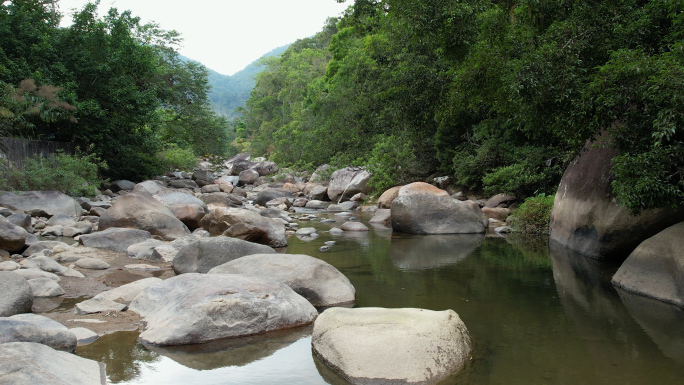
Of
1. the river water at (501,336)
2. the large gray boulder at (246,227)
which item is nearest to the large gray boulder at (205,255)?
the river water at (501,336)

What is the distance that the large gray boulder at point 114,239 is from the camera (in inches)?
375

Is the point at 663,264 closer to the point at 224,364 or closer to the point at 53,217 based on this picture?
the point at 224,364

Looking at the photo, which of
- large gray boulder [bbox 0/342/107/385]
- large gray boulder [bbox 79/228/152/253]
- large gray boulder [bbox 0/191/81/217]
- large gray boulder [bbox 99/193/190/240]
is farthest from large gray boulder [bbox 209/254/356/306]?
large gray boulder [bbox 0/191/81/217]

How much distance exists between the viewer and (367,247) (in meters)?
11.4

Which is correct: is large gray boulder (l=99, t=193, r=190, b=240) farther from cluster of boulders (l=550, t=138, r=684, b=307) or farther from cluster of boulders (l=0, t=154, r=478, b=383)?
cluster of boulders (l=550, t=138, r=684, b=307)

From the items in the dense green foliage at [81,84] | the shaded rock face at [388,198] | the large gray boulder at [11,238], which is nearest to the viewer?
the large gray boulder at [11,238]

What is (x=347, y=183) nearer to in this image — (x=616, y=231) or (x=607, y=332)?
(x=616, y=231)

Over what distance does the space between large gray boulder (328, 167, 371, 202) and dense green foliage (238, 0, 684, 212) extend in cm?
90

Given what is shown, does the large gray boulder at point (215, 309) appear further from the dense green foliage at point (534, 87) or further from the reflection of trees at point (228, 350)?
the dense green foliage at point (534, 87)

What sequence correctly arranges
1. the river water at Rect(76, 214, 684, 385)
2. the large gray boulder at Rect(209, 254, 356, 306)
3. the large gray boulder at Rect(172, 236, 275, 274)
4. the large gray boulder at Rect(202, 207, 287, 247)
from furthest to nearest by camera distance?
the large gray boulder at Rect(202, 207, 287, 247) → the large gray boulder at Rect(172, 236, 275, 274) → the large gray boulder at Rect(209, 254, 356, 306) → the river water at Rect(76, 214, 684, 385)

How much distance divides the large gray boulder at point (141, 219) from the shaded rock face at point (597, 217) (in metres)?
7.97

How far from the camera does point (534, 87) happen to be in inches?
296

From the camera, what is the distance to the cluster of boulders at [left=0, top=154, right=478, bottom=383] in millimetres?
4289

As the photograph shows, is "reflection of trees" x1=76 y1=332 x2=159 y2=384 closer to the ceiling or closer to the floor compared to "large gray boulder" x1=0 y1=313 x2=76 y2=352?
closer to the floor
